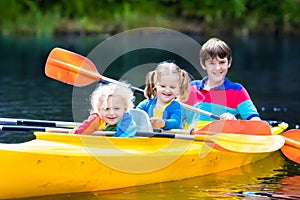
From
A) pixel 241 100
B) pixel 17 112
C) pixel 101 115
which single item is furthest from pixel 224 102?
pixel 17 112

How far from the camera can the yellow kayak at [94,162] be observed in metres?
5.41

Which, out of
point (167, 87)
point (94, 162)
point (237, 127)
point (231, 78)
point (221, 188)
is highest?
point (231, 78)

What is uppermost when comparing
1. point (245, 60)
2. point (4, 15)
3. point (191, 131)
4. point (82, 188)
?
point (4, 15)

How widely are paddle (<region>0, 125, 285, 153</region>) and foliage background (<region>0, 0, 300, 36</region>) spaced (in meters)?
20.9

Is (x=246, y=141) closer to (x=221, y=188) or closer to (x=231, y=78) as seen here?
(x=221, y=188)

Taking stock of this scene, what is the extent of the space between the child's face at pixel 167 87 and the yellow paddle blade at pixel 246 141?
431 mm

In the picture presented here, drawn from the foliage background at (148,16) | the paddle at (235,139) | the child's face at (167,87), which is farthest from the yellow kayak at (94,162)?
the foliage background at (148,16)

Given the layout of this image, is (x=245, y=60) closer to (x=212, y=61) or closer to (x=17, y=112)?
(x=17, y=112)

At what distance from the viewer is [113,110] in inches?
231

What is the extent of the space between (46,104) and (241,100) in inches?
162

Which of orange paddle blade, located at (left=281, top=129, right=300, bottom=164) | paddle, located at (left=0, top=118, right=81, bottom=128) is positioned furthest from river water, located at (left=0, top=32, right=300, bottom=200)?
paddle, located at (left=0, top=118, right=81, bottom=128)

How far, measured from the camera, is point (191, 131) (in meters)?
6.66

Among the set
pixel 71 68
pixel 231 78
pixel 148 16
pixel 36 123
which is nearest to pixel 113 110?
pixel 36 123

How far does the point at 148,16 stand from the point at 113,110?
23.7 metres
